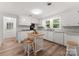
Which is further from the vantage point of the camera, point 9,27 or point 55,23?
point 55,23

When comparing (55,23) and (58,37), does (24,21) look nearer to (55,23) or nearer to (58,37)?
(55,23)

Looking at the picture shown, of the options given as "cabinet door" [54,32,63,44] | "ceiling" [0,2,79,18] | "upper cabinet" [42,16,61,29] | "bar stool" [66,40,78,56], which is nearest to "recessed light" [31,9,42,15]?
"ceiling" [0,2,79,18]

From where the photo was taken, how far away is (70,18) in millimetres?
1108

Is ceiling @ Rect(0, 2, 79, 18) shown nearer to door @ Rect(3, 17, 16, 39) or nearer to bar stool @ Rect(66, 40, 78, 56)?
door @ Rect(3, 17, 16, 39)

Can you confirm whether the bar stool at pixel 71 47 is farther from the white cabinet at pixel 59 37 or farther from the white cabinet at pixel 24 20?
the white cabinet at pixel 24 20

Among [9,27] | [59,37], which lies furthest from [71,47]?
[9,27]

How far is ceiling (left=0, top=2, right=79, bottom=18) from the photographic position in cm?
90

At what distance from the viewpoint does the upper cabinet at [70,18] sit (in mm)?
1004

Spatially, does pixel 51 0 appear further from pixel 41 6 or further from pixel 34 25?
pixel 34 25

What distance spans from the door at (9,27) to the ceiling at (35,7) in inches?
4.4

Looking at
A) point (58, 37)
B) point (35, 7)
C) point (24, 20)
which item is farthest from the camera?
point (58, 37)

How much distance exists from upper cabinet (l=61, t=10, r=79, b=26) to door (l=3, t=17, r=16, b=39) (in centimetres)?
77

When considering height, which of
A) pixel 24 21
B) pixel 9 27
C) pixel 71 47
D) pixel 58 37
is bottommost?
pixel 71 47

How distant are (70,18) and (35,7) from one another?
59 centimetres
